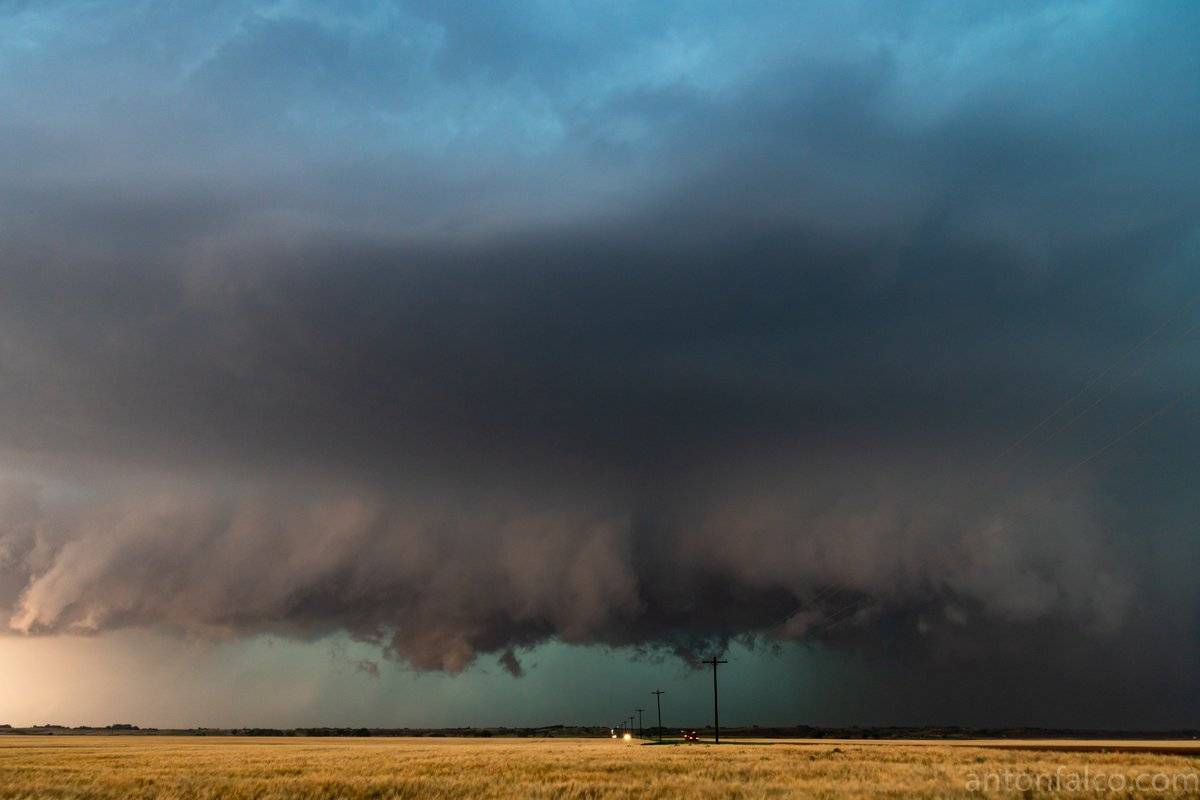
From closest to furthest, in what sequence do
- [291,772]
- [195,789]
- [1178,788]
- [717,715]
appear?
[1178,788] < [195,789] < [291,772] < [717,715]

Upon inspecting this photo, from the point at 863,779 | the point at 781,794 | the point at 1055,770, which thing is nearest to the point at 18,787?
the point at 781,794

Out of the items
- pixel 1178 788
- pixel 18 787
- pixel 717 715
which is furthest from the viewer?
pixel 717 715

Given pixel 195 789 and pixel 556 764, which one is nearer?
pixel 195 789

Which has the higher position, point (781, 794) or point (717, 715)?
point (781, 794)

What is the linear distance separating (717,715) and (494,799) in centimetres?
8630

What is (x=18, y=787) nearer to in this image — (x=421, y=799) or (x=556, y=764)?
(x=421, y=799)

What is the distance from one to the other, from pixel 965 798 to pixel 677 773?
1593 centimetres

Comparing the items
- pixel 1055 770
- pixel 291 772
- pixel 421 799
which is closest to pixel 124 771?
pixel 291 772

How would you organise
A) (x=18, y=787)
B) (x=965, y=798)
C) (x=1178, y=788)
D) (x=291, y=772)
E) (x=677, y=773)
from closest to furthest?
(x=965, y=798)
(x=1178, y=788)
(x=18, y=787)
(x=677, y=773)
(x=291, y=772)

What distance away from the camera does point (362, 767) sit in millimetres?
47844

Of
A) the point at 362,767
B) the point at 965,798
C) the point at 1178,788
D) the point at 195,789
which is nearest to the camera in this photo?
the point at 965,798

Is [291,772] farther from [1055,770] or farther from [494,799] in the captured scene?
[1055,770]

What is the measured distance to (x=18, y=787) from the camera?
37375mm

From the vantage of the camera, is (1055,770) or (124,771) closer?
(1055,770)
